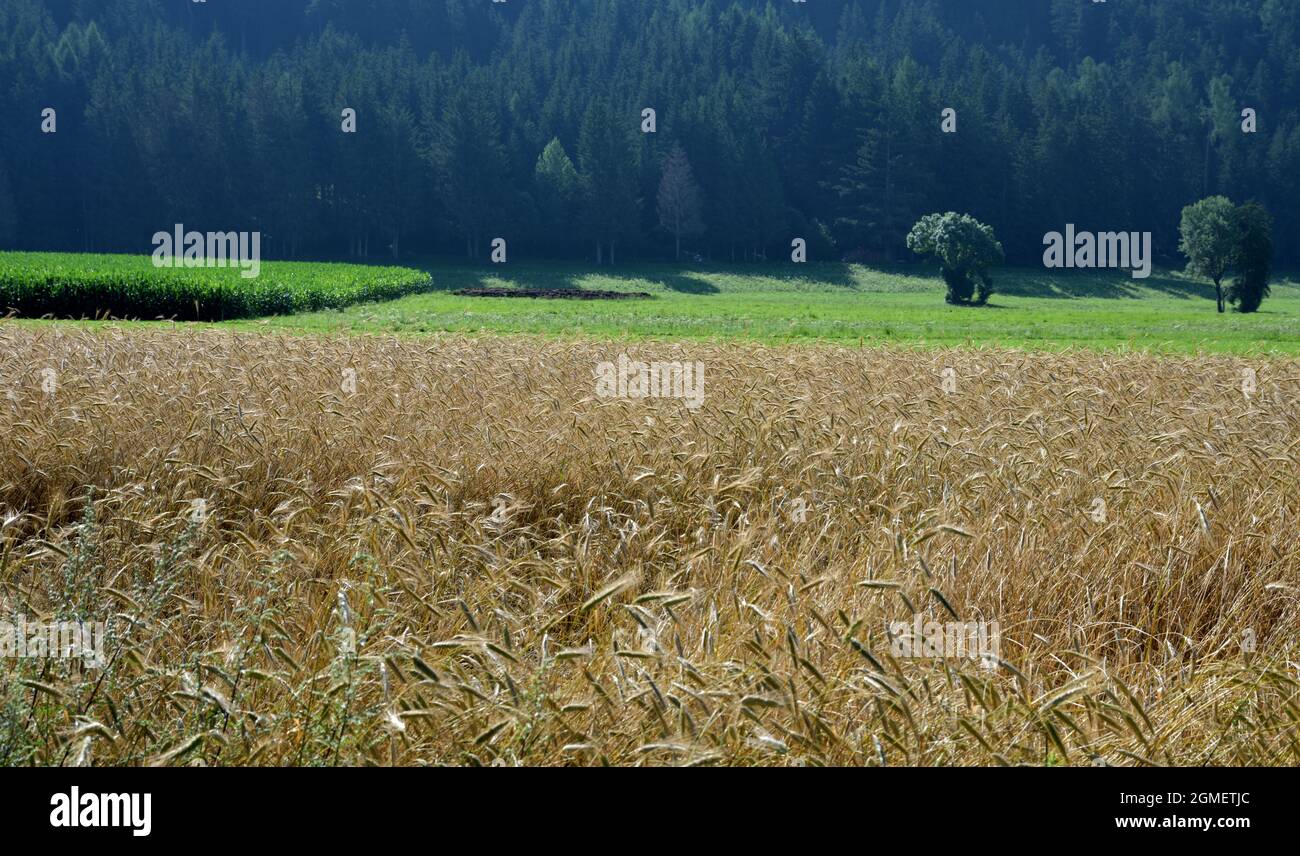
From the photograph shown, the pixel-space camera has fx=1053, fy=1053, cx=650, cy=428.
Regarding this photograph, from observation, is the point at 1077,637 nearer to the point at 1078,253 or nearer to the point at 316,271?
the point at 316,271

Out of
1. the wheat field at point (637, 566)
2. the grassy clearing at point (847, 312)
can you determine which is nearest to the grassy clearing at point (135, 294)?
the grassy clearing at point (847, 312)

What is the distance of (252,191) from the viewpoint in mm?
93062

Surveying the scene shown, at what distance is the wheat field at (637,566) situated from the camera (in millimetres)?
3418

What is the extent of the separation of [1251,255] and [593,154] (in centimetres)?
5355

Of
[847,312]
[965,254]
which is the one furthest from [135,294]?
[965,254]

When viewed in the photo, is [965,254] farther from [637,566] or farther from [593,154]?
[637,566]

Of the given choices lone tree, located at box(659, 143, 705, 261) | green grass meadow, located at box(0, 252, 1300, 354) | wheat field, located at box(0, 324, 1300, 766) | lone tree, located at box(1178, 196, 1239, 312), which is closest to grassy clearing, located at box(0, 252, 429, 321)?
Answer: green grass meadow, located at box(0, 252, 1300, 354)

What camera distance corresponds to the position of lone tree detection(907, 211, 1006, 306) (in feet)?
201

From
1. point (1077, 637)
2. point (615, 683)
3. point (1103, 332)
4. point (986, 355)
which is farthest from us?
Result: point (1103, 332)

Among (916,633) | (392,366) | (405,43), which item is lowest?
(916,633)

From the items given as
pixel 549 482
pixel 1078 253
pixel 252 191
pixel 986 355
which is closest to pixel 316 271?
pixel 252 191

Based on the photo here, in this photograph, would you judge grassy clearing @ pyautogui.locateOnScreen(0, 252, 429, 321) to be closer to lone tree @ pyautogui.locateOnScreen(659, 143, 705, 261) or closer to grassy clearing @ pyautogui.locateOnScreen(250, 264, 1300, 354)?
grassy clearing @ pyautogui.locateOnScreen(250, 264, 1300, 354)

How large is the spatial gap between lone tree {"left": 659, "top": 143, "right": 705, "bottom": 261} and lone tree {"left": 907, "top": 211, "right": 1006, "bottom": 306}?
33.6m
